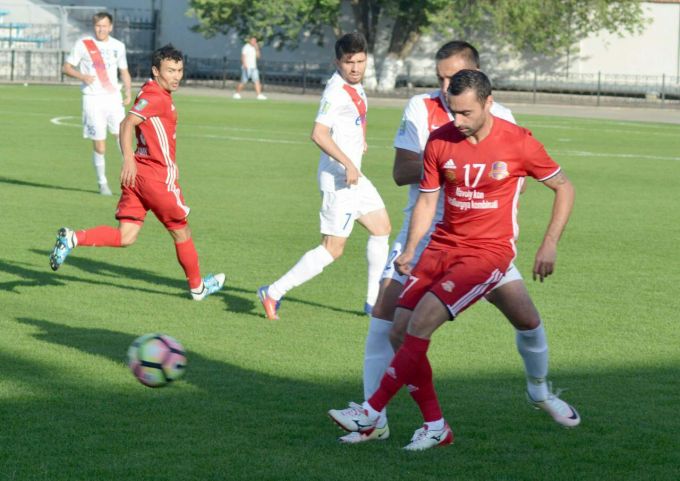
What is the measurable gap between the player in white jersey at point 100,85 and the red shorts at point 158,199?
704 centimetres

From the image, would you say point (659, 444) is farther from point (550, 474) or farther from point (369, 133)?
point (369, 133)

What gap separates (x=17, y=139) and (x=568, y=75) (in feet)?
106

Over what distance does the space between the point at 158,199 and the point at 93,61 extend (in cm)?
772

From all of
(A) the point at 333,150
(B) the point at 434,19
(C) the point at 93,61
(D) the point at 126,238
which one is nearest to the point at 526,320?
(A) the point at 333,150

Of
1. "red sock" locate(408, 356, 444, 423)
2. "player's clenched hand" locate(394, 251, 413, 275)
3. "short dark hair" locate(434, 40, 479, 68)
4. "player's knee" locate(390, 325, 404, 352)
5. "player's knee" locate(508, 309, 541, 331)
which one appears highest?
"short dark hair" locate(434, 40, 479, 68)

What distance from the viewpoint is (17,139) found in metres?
25.4

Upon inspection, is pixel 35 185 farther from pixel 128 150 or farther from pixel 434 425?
pixel 434 425

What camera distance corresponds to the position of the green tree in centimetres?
4934

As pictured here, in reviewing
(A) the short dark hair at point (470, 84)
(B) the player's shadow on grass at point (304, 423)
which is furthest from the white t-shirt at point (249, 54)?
(A) the short dark hair at point (470, 84)

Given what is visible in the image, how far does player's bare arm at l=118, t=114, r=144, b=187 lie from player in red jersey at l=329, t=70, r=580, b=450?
3.94 meters

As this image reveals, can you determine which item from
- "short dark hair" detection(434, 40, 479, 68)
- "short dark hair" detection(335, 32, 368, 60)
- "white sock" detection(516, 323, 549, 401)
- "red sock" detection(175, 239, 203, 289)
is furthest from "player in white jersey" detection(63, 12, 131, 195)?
"white sock" detection(516, 323, 549, 401)

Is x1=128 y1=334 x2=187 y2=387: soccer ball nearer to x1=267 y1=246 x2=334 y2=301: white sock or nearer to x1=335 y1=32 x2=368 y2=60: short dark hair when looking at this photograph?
x1=267 y1=246 x2=334 y2=301: white sock

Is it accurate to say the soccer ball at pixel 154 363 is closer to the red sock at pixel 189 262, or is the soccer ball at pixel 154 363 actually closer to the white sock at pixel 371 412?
the white sock at pixel 371 412

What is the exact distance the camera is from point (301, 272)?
31.1 feet
